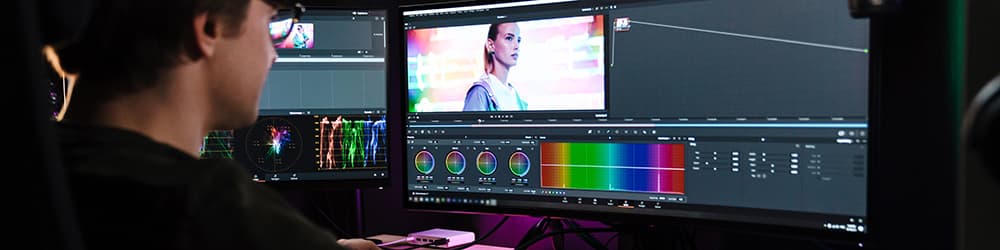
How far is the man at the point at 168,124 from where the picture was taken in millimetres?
552

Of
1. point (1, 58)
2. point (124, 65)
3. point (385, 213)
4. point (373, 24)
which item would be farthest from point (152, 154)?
point (385, 213)

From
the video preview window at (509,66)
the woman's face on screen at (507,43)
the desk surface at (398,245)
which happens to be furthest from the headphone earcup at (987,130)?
the desk surface at (398,245)

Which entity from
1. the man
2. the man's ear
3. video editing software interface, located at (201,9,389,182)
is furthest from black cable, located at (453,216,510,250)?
the man's ear

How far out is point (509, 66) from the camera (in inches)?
51.9

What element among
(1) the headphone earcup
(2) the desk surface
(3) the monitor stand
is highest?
(1) the headphone earcup

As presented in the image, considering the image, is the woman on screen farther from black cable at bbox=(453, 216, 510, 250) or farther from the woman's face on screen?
black cable at bbox=(453, 216, 510, 250)

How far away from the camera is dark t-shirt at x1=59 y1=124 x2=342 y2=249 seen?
55cm

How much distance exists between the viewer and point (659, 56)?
1172 mm

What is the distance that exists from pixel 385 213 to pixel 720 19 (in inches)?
32.3

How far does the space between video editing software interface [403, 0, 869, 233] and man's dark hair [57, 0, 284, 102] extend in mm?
644

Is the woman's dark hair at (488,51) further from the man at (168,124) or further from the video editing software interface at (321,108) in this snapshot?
the man at (168,124)

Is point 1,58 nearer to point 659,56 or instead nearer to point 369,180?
point 659,56

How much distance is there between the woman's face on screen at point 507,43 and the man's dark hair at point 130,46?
25.2 inches

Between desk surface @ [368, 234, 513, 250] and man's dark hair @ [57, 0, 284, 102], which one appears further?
desk surface @ [368, 234, 513, 250]
